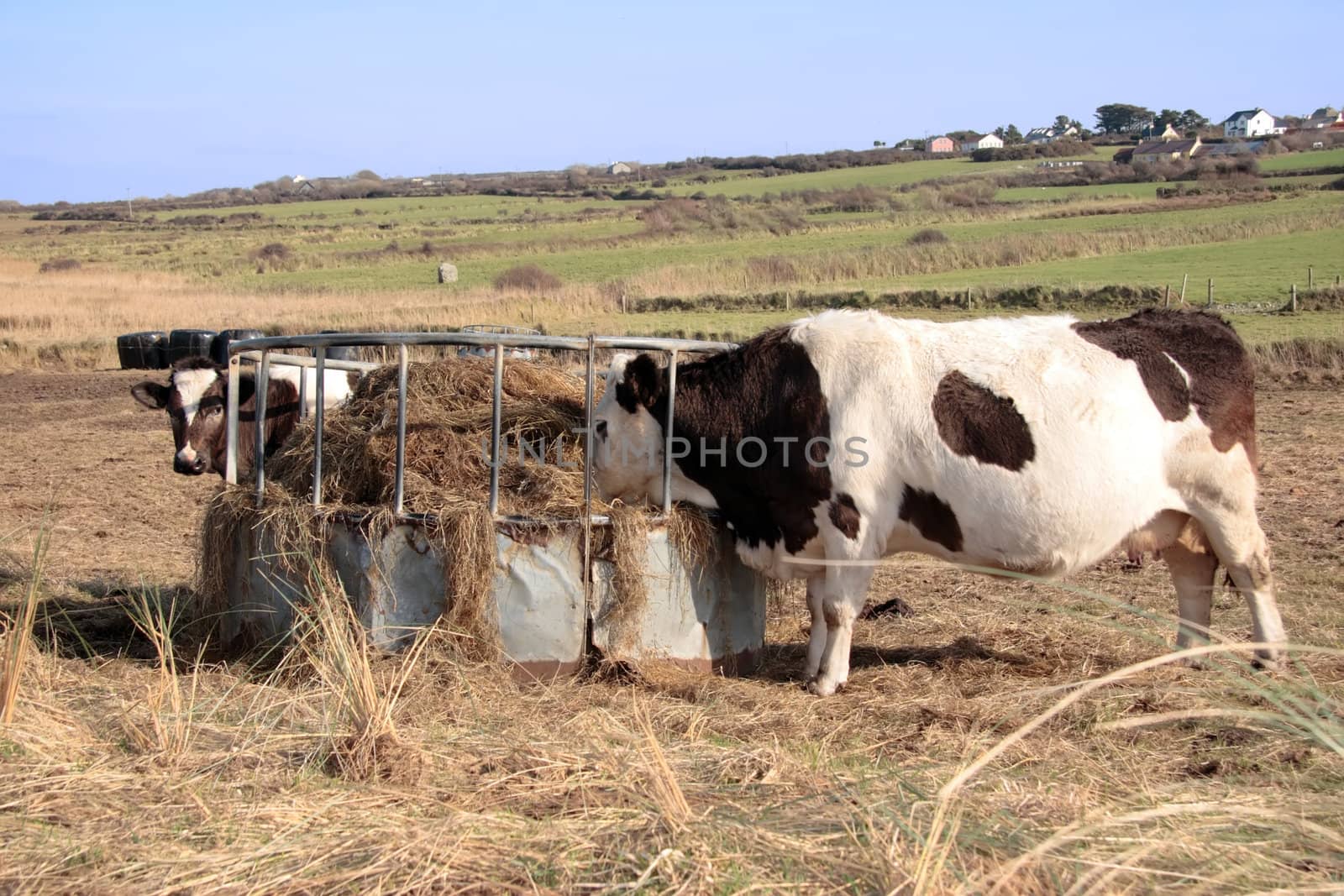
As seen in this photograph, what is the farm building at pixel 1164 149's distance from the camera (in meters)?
108

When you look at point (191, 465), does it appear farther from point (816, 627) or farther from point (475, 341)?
point (816, 627)

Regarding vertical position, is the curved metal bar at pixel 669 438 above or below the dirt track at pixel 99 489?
above

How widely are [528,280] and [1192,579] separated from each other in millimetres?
40440

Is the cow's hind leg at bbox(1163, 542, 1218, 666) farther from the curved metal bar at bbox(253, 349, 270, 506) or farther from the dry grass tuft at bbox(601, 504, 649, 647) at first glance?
the curved metal bar at bbox(253, 349, 270, 506)

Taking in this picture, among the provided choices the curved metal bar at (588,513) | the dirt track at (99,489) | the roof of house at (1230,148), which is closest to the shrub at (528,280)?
the dirt track at (99,489)

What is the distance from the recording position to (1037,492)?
6512 millimetres

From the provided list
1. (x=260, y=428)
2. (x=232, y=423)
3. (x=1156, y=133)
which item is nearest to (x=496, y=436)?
(x=260, y=428)

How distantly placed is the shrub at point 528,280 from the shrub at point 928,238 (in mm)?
15720

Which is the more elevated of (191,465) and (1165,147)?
(1165,147)

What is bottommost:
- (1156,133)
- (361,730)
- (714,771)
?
(714,771)

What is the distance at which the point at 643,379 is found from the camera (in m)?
7.18

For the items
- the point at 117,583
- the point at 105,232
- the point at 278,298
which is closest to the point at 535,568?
the point at 117,583

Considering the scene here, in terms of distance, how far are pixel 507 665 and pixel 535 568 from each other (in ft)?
1.82

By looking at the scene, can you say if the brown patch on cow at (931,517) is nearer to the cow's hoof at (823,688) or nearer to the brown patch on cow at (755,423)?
the brown patch on cow at (755,423)
